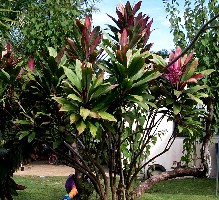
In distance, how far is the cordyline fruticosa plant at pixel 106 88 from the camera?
2.68 m

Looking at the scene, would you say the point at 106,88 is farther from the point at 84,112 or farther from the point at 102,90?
the point at 84,112

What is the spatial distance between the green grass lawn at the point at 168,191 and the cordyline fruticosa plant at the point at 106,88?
354 centimetres

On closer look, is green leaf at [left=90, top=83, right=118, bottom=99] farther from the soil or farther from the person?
the soil

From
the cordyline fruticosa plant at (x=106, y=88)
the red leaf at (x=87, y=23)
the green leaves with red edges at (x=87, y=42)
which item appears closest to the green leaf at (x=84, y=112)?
the cordyline fruticosa plant at (x=106, y=88)

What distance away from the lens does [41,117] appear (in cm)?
306

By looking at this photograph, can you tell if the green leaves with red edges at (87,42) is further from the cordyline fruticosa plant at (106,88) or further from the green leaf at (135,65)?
the green leaf at (135,65)

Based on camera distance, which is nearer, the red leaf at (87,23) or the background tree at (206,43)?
the red leaf at (87,23)

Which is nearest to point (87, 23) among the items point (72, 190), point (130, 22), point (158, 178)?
point (130, 22)

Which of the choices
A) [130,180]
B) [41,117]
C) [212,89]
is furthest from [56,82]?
[212,89]

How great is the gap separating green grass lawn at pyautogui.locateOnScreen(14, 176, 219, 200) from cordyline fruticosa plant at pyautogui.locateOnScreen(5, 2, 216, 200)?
3.54m

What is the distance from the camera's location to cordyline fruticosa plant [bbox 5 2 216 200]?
A: 2682mm

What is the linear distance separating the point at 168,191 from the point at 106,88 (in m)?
6.64

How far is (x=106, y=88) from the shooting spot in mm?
2676

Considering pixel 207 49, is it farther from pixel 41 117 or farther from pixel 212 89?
pixel 41 117
